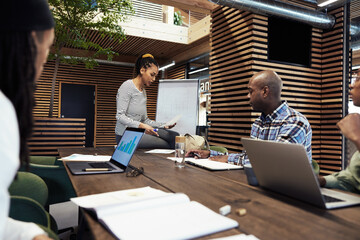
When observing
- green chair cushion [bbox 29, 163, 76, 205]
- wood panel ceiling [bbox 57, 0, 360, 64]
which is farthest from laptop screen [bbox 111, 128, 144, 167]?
wood panel ceiling [bbox 57, 0, 360, 64]

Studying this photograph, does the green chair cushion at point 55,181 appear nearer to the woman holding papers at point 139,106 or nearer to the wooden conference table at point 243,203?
the wooden conference table at point 243,203

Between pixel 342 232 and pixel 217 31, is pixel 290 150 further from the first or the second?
pixel 217 31

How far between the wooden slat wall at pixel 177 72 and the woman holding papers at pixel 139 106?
6588 mm

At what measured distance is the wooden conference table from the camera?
890mm

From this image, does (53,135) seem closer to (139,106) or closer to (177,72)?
(139,106)

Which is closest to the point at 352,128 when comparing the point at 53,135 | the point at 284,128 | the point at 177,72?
the point at 284,128

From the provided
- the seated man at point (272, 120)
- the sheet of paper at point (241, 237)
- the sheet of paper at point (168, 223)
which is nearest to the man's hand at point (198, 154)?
the seated man at point (272, 120)

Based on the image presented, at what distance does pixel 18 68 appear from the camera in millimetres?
682

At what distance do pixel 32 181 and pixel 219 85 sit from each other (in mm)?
5055

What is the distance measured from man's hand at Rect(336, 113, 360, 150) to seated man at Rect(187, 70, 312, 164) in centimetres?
102

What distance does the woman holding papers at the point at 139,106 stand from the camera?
3501mm

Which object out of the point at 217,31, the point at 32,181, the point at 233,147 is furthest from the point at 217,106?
the point at 32,181

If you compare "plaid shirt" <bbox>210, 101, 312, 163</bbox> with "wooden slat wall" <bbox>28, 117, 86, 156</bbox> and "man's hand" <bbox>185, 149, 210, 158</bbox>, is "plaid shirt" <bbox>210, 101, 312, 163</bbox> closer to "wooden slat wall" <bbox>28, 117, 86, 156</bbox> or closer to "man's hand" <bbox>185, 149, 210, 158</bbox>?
"man's hand" <bbox>185, 149, 210, 158</bbox>

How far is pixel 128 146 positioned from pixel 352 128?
1440 mm
